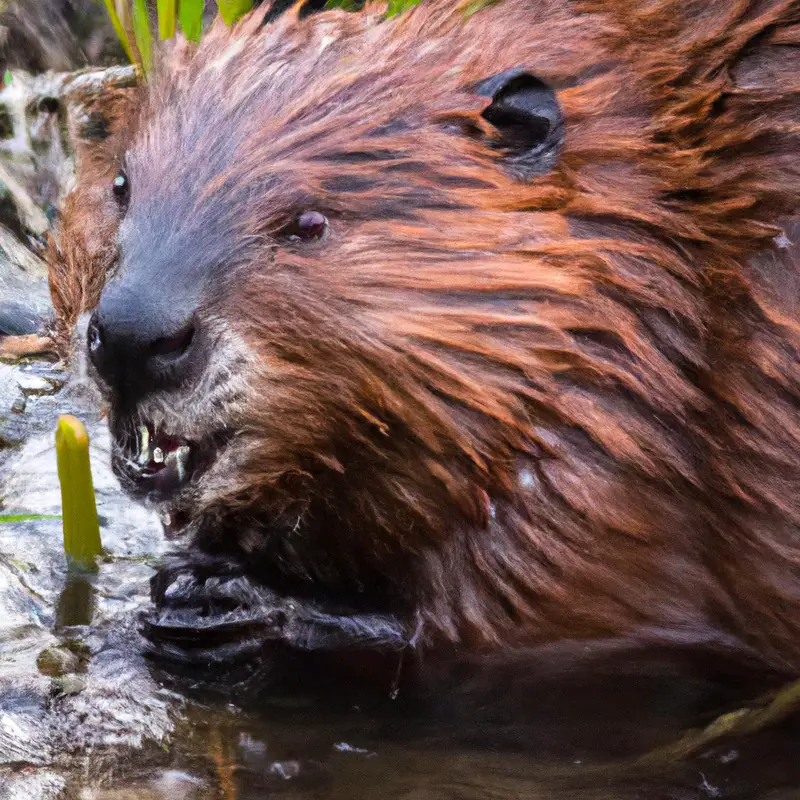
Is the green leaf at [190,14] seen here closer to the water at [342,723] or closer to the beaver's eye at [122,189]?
the beaver's eye at [122,189]

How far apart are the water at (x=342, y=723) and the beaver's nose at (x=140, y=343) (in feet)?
1.36

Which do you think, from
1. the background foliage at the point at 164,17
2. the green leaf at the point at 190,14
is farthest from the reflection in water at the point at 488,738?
the green leaf at the point at 190,14

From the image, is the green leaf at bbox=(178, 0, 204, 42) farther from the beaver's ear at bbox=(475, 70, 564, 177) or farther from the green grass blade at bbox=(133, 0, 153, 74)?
the beaver's ear at bbox=(475, 70, 564, 177)

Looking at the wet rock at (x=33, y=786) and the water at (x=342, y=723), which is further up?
the wet rock at (x=33, y=786)

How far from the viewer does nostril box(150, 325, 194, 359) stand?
176 cm

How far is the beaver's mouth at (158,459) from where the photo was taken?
1937mm

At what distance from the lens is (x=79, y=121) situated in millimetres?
3967

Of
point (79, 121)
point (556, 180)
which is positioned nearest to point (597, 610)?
point (556, 180)

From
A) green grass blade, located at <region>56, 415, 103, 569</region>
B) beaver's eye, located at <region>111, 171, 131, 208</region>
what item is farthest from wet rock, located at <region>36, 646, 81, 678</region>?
beaver's eye, located at <region>111, 171, 131, 208</region>

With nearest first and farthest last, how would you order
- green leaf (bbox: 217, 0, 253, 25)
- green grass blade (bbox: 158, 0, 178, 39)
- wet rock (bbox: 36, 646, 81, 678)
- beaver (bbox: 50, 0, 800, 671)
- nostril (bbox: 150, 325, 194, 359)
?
nostril (bbox: 150, 325, 194, 359) < beaver (bbox: 50, 0, 800, 671) < wet rock (bbox: 36, 646, 81, 678) < green leaf (bbox: 217, 0, 253, 25) < green grass blade (bbox: 158, 0, 178, 39)

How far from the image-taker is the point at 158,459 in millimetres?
2021

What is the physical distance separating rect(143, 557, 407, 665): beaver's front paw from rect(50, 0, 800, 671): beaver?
0.11 ft

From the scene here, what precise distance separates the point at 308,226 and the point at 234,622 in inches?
32.1

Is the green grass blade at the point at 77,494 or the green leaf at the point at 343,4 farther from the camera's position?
the green leaf at the point at 343,4
